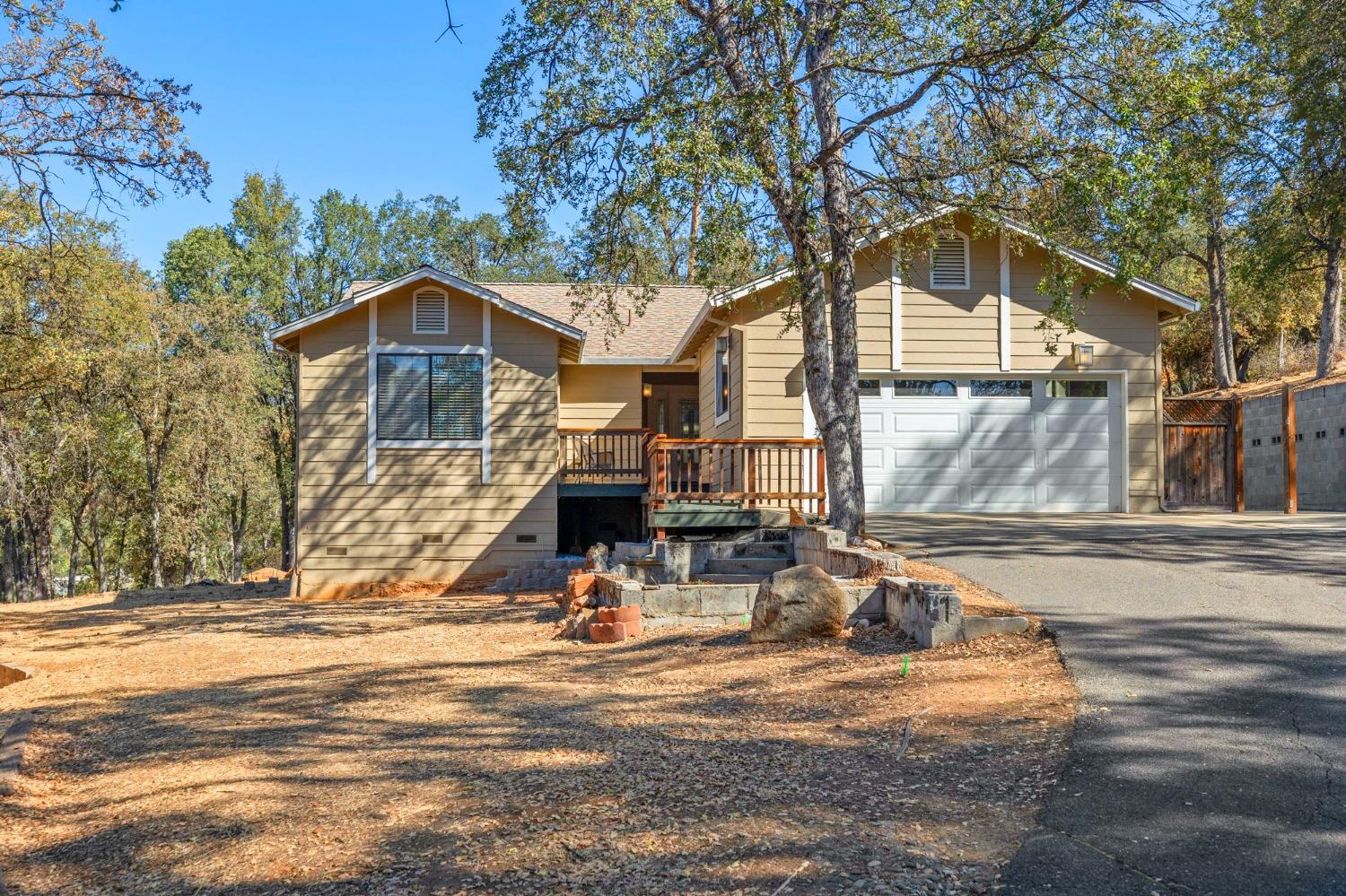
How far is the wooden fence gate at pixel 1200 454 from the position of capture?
1678 centimetres

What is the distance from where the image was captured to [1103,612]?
773cm

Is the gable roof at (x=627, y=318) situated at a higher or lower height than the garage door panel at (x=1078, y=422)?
higher

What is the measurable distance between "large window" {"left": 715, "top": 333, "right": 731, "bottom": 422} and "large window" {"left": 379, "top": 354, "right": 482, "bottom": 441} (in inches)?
153

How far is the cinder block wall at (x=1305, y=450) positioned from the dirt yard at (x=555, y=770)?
1351 cm

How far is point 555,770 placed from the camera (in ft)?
17.8

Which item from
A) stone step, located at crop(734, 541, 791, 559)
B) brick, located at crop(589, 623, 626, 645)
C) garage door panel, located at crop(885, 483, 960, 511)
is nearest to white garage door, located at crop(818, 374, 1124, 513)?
garage door panel, located at crop(885, 483, 960, 511)

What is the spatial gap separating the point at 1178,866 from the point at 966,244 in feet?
44.7

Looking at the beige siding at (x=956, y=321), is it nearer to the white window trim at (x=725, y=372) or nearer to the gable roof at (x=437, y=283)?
the white window trim at (x=725, y=372)

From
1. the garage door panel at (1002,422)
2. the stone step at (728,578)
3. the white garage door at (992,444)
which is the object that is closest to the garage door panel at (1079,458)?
the white garage door at (992,444)

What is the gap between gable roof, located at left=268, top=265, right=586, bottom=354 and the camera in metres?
16.5

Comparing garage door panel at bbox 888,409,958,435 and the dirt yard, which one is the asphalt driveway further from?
garage door panel at bbox 888,409,958,435

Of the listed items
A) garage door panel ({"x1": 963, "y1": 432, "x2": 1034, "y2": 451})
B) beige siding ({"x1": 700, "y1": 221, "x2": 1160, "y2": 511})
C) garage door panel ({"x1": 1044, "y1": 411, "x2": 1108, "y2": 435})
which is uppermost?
beige siding ({"x1": 700, "y1": 221, "x2": 1160, "y2": 511})

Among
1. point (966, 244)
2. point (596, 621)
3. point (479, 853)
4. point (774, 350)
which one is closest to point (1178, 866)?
point (479, 853)

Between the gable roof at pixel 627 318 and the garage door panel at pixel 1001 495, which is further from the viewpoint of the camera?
the gable roof at pixel 627 318
